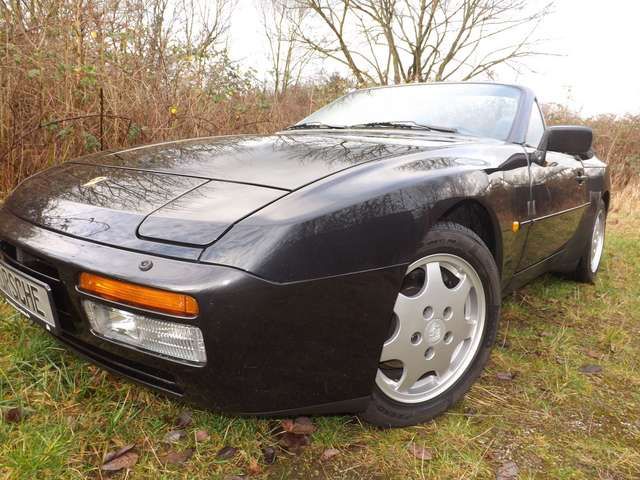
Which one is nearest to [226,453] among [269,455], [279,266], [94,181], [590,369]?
[269,455]

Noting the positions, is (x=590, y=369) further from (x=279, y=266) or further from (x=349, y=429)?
(x=279, y=266)

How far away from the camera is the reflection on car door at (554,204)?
2.09 metres

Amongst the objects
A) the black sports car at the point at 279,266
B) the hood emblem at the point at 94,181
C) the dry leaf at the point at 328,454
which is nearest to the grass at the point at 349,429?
the dry leaf at the point at 328,454

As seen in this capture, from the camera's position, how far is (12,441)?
129 centimetres

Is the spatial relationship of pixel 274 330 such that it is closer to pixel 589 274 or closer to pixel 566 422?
pixel 566 422

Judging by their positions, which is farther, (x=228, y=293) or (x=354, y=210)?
(x=354, y=210)

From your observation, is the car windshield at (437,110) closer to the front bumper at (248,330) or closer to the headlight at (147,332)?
the front bumper at (248,330)

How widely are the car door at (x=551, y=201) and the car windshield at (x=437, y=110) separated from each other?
0.19 m

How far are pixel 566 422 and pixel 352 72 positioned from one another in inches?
454

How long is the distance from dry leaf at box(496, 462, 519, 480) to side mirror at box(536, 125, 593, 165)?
4.52 feet

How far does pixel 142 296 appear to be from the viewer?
1080mm

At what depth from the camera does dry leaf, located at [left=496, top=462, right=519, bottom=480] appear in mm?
1350

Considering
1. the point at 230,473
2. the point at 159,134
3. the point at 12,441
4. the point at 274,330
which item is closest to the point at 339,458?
the point at 230,473

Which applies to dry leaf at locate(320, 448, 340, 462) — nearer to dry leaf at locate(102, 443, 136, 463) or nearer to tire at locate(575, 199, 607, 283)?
dry leaf at locate(102, 443, 136, 463)
